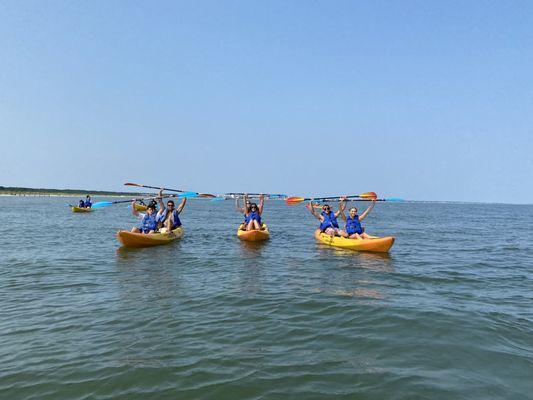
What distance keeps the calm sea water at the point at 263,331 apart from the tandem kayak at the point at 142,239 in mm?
2837

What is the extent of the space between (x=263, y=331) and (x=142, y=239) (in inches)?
422

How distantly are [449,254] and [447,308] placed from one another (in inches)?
343

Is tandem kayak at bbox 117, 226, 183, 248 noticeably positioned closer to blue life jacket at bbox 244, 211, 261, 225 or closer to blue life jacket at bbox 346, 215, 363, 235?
A: blue life jacket at bbox 244, 211, 261, 225

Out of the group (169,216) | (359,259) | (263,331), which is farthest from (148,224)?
(263,331)

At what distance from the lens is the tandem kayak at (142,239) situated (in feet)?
49.6

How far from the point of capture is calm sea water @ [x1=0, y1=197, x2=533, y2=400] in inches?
175

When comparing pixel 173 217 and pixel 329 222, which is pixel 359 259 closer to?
pixel 329 222

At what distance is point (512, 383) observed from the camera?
450 cm

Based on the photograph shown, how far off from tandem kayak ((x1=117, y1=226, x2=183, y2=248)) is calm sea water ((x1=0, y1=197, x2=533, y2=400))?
2.84 meters

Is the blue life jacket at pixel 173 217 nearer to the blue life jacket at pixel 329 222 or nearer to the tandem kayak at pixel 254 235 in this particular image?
the tandem kayak at pixel 254 235

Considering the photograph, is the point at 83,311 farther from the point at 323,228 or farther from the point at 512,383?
the point at 323,228

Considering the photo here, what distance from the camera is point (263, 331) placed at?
6.15 meters

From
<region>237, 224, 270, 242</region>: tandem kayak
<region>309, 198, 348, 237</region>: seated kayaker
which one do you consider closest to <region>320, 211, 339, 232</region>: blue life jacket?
<region>309, 198, 348, 237</region>: seated kayaker

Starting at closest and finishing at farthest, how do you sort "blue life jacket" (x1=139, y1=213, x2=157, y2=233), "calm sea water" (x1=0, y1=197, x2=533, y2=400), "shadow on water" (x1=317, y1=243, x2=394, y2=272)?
"calm sea water" (x1=0, y1=197, x2=533, y2=400) → "shadow on water" (x1=317, y1=243, x2=394, y2=272) → "blue life jacket" (x1=139, y1=213, x2=157, y2=233)
